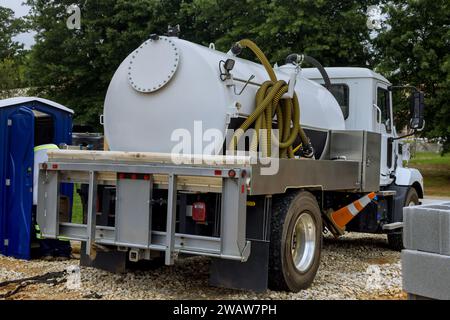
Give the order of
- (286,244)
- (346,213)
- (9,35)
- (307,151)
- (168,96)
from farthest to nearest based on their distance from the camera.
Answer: (9,35)
(346,213)
(307,151)
(168,96)
(286,244)

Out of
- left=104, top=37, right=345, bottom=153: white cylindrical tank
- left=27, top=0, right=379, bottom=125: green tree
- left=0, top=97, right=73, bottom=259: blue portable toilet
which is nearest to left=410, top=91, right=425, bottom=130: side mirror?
left=104, top=37, right=345, bottom=153: white cylindrical tank

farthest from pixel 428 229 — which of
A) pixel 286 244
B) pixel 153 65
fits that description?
pixel 153 65

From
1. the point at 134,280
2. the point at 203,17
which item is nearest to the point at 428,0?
the point at 203,17

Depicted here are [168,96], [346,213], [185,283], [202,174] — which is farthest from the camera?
[346,213]

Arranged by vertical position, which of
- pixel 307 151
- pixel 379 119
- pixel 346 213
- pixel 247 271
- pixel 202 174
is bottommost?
pixel 247 271

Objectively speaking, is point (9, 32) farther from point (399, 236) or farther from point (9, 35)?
point (399, 236)

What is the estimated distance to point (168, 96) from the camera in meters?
5.58

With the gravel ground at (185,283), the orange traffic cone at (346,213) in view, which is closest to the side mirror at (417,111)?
the orange traffic cone at (346,213)

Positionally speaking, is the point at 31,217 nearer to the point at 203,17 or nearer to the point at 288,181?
the point at 288,181

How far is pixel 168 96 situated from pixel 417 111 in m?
4.14

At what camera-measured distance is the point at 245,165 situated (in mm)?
4668

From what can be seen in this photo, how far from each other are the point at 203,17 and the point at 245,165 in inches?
632

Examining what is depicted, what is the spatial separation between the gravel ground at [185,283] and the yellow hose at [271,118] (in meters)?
1.49
